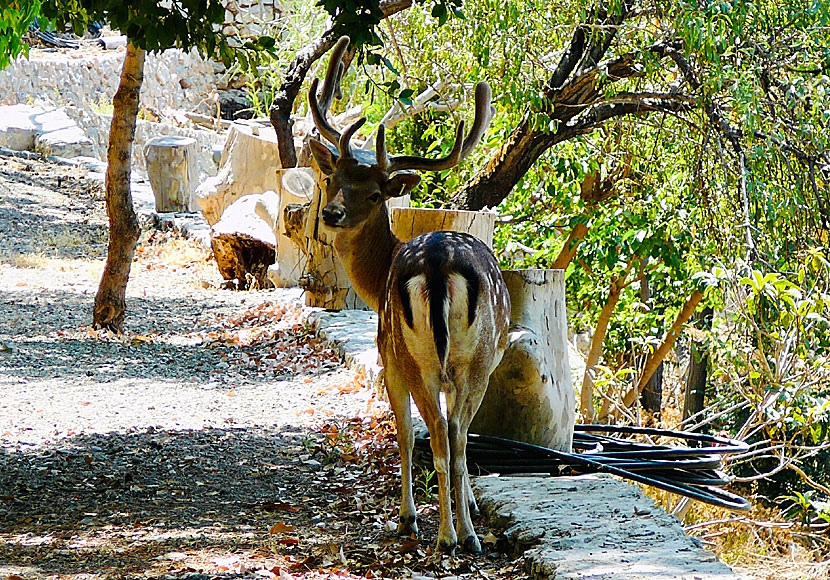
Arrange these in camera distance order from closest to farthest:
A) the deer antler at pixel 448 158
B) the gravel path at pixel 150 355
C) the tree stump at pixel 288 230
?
1. the deer antler at pixel 448 158
2. the gravel path at pixel 150 355
3. the tree stump at pixel 288 230

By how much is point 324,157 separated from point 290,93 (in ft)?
17.0

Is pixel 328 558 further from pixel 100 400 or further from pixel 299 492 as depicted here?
pixel 100 400

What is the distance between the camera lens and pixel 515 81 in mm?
7090

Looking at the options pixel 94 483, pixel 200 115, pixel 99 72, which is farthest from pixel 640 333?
pixel 99 72

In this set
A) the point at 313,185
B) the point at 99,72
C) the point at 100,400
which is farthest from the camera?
the point at 99,72

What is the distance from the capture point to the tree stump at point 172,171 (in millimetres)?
14344

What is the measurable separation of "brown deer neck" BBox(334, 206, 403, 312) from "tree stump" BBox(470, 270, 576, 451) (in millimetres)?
707

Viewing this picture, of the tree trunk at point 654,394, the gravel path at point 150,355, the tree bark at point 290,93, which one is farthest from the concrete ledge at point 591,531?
the tree trunk at point 654,394

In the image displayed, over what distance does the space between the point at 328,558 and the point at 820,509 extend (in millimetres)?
4388

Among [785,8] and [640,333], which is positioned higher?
[785,8]

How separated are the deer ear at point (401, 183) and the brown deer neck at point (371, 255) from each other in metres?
0.12

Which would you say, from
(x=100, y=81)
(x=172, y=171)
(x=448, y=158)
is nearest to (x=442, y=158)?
(x=448, y=158)

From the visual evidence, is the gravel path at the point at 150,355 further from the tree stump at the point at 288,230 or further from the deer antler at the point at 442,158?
the deer antler at the point at 442,158

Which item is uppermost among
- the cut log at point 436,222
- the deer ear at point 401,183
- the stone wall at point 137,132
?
the stone wall at point 137,132
